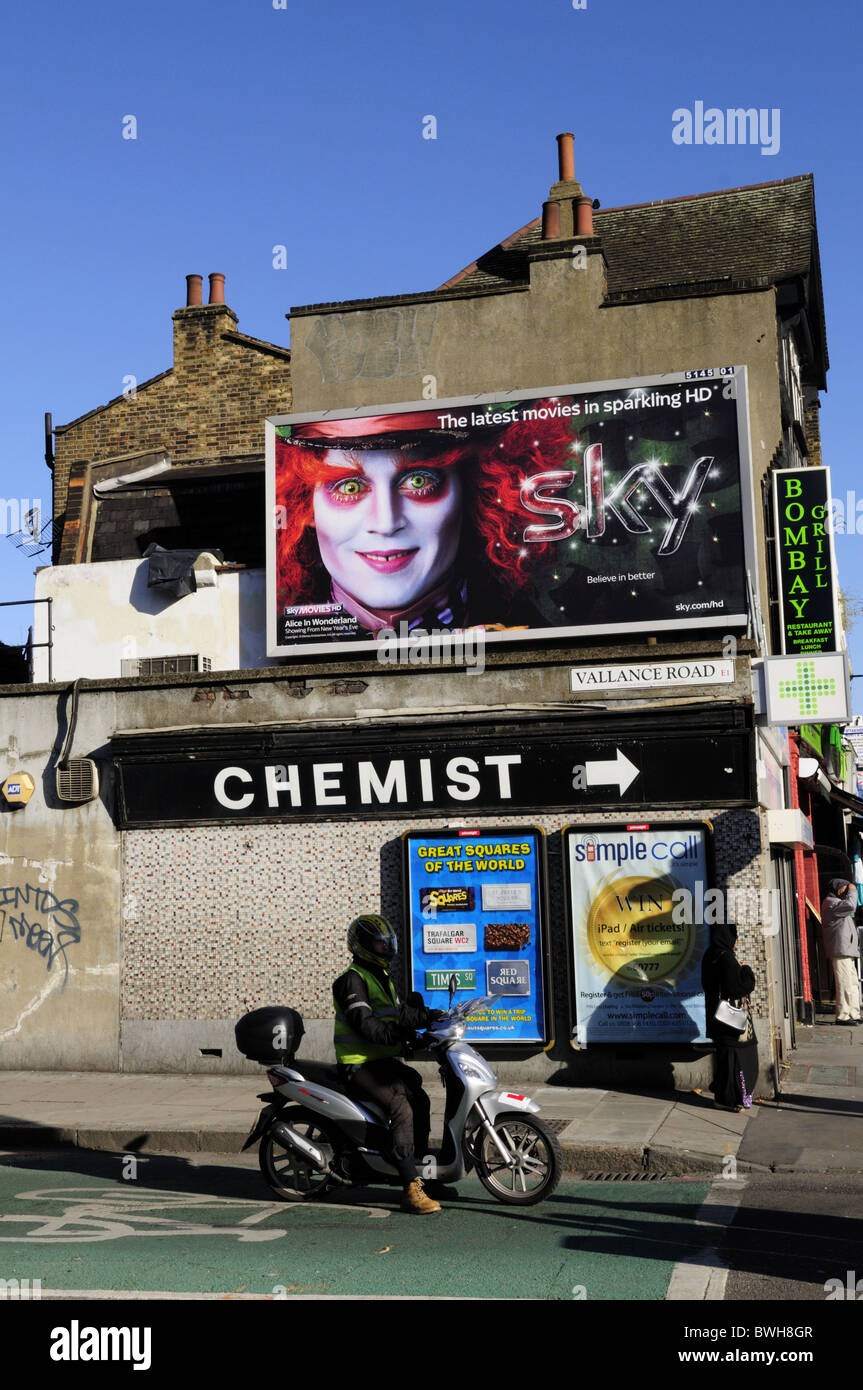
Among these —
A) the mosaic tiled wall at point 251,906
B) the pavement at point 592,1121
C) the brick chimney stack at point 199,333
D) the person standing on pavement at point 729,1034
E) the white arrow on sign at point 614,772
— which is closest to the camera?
the pavement at point 592,1121

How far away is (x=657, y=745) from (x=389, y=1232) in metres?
6.68

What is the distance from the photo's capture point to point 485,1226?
26.3 feet

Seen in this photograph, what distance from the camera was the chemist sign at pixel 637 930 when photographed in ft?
43.4

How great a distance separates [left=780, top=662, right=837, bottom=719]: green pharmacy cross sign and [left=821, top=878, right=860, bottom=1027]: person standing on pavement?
7050 millimetres

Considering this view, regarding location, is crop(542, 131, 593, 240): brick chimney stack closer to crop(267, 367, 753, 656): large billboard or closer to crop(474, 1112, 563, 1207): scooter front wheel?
crop(267, 367, 753, 656): large billboard

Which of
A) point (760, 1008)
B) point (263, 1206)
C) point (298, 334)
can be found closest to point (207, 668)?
point (298, 334)

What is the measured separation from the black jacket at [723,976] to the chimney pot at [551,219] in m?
11.6

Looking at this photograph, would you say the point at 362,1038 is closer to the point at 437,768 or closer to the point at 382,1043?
the point at 382,1043

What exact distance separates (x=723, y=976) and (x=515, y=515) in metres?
6.23

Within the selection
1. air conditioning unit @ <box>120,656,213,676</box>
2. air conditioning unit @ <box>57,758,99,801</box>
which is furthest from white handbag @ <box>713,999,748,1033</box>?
air conditioning unit @ <box>120,656,213,676</box>

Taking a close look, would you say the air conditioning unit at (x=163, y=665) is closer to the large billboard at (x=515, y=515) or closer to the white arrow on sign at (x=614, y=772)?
the large billboard at (x=515, y=515)

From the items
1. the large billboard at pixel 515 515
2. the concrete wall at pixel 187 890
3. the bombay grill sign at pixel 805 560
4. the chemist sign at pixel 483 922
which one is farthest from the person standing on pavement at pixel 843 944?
the chemist sign at pixel 483 922

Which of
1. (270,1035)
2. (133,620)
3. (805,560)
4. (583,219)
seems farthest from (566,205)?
(270,1035)
